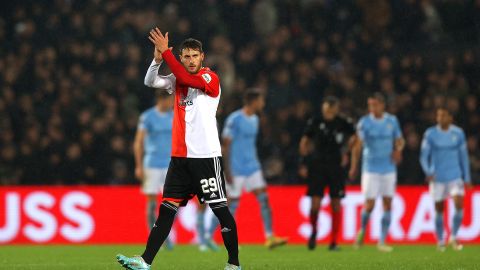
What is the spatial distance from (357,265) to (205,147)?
8.63 ft

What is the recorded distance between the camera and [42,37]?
18.7 meters

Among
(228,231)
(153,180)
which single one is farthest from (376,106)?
(228,231)

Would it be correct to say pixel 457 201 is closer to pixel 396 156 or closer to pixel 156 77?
pixel 396 156

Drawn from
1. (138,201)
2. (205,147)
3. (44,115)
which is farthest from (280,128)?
(205,147)

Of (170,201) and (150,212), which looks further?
(150,212)

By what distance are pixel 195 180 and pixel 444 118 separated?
6.71 metres

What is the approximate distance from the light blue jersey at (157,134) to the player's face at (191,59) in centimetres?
578

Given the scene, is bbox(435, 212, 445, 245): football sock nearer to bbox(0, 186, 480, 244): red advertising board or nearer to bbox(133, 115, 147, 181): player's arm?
bbox(0, 186, 480, 244): red advertising board

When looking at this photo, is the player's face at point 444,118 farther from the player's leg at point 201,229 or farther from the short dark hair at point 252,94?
the player's leg at point 201,229

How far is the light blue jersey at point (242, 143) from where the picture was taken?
14.0 meters

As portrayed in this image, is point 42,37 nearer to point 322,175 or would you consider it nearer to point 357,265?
point 322,175

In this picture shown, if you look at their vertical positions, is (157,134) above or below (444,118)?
below

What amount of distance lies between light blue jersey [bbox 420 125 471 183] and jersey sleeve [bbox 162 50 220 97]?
21.7 ft

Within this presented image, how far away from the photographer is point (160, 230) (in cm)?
820
